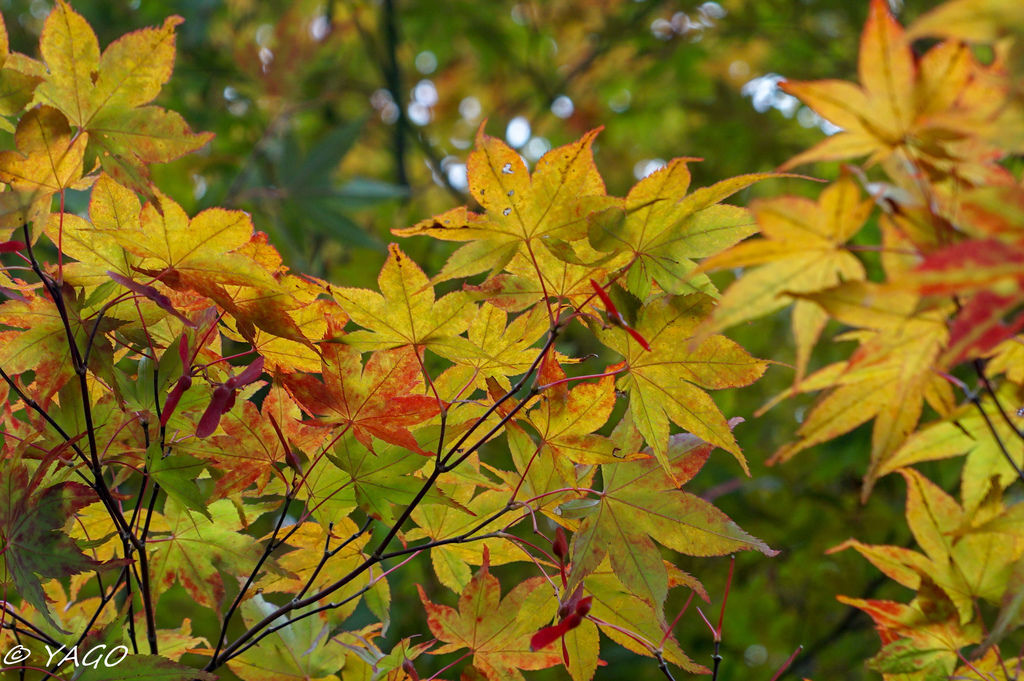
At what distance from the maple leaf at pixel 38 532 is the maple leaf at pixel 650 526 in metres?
0.36

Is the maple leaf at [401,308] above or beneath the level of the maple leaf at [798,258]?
beneath

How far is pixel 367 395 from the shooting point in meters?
0.65

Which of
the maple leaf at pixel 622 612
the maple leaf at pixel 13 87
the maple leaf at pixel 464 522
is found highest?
the maple leaf at pixel 13 87

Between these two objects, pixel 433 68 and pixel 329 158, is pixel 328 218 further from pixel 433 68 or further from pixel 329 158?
pixel 433 68

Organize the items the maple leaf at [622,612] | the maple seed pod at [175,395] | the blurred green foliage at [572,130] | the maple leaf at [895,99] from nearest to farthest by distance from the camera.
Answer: the maple leaf at [895,99]
the maple seed pod at [175,395]
the maple leaf at [622,612]
the blurred green foliage at [572,130]

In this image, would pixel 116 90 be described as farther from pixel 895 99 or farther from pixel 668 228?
pixel 895 99

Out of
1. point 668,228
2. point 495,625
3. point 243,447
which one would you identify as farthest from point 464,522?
point 668,228

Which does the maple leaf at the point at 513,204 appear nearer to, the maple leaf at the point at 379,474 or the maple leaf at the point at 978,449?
the maple leaf at the point at 379,474

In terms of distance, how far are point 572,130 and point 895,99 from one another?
331 centimetres

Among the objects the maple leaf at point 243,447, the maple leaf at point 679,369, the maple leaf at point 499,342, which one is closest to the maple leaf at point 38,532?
the maple leaf at point 243,447

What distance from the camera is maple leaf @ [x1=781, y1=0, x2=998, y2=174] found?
429 mm

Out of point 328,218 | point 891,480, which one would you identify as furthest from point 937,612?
point 328,218

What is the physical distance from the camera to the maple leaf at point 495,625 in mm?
721

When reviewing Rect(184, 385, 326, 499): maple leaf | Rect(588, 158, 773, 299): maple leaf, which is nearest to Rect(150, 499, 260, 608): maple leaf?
Rect(184, 385, 326, 499): maple leaf
